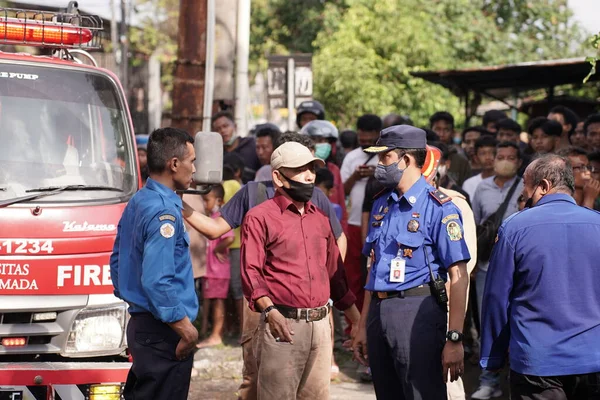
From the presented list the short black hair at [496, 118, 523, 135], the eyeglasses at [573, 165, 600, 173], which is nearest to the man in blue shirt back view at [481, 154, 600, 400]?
the eyeglasses at [573, 165, 600, 173]

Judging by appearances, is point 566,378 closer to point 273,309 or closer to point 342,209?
point 273,309

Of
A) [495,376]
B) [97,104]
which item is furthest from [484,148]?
[97,104]

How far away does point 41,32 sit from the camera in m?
6.09

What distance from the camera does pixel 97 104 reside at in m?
6.01

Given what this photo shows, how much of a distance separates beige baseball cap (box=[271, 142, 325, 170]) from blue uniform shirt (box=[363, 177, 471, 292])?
0.54 m

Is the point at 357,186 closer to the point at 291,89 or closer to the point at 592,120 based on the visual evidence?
the point at 592,120

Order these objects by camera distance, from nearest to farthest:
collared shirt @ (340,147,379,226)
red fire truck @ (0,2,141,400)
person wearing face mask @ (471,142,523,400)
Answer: red fire truck @ (0,2,141,400) < person wearing face mask @ (471,142,523,400) < collared shirt @ (340,147,379,226)

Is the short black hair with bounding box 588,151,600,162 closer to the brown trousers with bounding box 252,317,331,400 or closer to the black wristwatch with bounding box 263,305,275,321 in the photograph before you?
the brown trousers with bounding box 252,317,331,400

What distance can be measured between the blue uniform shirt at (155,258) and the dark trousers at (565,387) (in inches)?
67.7

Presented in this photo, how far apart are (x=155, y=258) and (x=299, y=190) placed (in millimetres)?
1046

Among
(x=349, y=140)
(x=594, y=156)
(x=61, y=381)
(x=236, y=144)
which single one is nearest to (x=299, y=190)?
(x=61, y=381)

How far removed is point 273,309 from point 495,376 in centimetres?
325

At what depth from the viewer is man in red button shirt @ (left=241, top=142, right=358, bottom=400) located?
16.0 ft

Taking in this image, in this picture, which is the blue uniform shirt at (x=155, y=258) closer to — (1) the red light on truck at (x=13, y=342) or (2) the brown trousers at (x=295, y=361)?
(2) the brown trousers at (x=295, y=361)
